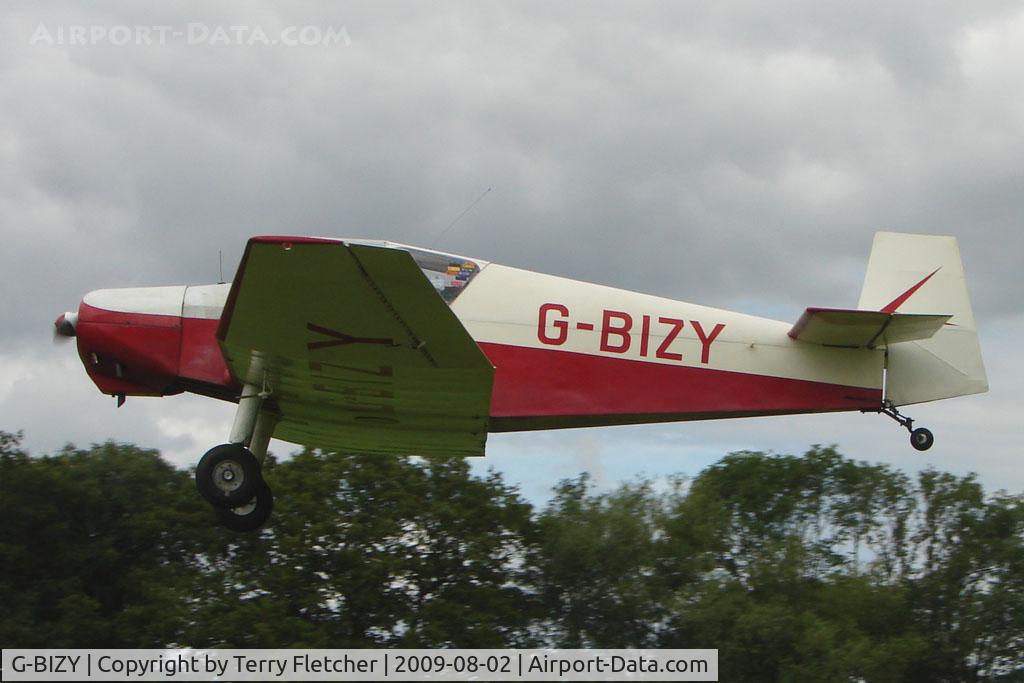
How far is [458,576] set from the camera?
19141 millimetres

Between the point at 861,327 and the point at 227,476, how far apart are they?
5.43 meters

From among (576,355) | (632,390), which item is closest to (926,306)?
(632,390)

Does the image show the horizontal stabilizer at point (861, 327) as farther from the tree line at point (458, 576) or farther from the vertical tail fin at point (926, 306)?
the tree line at point (458, 576)

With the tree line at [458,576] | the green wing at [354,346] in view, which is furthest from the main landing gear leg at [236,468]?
the tree line at [458,576]

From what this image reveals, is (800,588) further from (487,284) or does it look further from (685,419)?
(487,284)

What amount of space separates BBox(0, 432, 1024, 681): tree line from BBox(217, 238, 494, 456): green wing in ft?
23.4

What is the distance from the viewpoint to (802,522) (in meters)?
23.6

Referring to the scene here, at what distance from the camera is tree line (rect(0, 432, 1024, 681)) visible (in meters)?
17.4

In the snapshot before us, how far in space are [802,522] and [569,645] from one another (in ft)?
25.2

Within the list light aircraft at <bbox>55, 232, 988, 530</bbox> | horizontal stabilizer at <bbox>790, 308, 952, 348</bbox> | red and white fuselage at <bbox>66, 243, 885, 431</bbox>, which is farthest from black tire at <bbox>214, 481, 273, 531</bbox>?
horizontal stabilizer at <bbox>790, 308, 952, 348</bbox>

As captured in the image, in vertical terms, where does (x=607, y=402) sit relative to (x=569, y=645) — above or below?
above

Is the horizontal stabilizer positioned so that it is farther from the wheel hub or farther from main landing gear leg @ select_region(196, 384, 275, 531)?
the wheel hub

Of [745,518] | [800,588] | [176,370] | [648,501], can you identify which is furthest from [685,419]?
[745,518]

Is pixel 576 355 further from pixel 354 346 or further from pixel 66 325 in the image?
pixel 66 325
